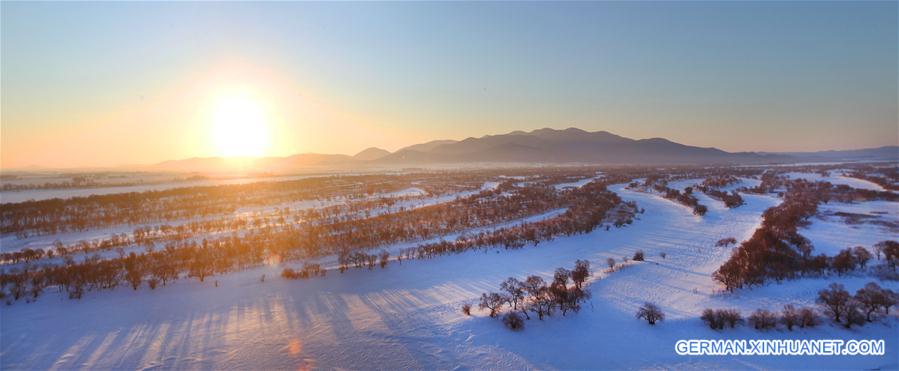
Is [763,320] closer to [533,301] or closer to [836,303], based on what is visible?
[836,303]

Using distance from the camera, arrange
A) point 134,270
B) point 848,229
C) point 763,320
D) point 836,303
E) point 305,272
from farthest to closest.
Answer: point 848,229, point 305,272, point 134,270, point 836,303, point 763,320

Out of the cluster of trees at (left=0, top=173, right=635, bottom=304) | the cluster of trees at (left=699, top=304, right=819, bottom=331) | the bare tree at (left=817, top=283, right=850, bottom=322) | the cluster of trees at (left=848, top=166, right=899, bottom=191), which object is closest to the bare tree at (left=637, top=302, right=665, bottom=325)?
the cluster of trees at (left=699, top=304, right=819, bottom=331)

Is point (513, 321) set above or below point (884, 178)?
below

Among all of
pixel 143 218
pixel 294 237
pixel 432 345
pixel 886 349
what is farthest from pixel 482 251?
pixel 143 218

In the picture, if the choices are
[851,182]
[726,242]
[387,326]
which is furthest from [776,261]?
[851,182]

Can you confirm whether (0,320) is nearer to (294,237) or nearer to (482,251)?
(294,237)
